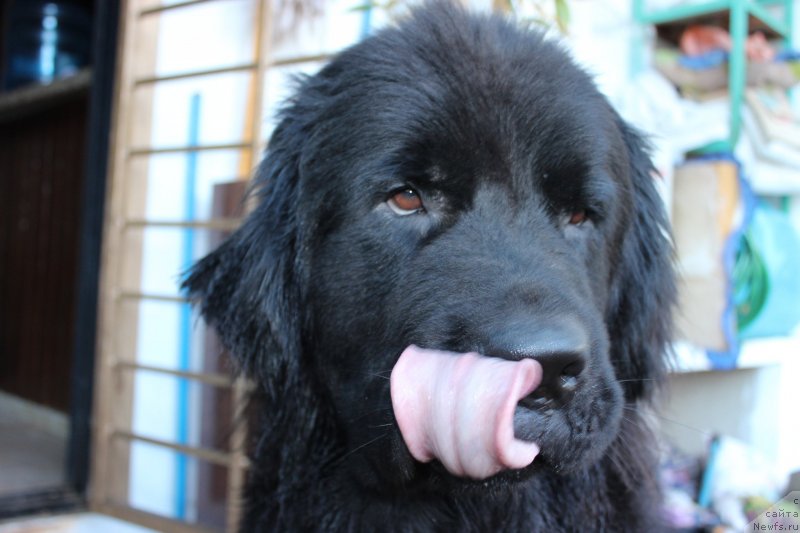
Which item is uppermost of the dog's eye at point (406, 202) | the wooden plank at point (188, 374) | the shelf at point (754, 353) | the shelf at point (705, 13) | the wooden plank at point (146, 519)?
the shelf at point (705, 13)

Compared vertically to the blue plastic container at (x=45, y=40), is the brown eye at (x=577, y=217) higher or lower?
lower

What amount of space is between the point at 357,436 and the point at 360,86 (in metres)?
0.86

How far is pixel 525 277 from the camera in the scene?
4.52 feet

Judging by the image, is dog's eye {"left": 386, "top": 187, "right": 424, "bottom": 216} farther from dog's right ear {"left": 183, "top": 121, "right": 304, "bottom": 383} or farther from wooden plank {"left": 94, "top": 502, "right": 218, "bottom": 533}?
wooden plank {"left": 94, "top": 502, "right": 218, "bottom": 533}

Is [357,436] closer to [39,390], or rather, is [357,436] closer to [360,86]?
[360,86]

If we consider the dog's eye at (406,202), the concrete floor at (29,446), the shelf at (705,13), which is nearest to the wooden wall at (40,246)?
the concrete floor at (29,446)

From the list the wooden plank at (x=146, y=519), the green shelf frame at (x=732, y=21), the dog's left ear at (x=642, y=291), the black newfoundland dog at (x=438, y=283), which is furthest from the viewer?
the green shelf frame at (x=732, y=21)

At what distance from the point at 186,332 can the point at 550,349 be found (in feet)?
9.16

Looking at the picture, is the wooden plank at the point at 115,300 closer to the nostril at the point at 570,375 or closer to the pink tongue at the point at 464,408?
the pink tongue at the point at 464,408

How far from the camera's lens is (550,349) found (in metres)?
1.16

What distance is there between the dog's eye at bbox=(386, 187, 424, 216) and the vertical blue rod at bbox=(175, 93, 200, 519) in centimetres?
215

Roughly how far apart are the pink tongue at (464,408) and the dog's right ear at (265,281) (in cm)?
58

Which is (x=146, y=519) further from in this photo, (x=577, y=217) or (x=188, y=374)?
(x=577, y=217)

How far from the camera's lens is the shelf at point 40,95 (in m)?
4.62
